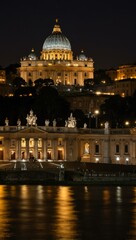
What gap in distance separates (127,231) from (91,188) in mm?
31362

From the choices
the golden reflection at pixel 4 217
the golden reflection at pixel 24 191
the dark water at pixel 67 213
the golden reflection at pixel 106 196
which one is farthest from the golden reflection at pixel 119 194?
the golden reflection at pixel 4 217

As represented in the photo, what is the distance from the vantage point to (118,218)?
73.5m

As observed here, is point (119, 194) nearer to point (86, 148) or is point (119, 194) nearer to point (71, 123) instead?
point (71, 123)

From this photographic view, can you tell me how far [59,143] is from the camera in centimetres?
13712

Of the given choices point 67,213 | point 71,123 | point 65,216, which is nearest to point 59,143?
point 71,123

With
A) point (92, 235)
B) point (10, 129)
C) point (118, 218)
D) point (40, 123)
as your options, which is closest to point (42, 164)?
point (10, 129)

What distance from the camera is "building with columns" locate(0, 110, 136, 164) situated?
134 m

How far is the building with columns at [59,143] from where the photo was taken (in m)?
134

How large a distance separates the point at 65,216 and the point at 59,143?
Result: 63.2m

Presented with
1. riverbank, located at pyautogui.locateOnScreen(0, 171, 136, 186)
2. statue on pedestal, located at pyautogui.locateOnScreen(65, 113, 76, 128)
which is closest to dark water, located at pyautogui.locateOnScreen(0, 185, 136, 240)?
riverbank, located at pyautogui.locateOnScreen(0, 171, 136, 186)

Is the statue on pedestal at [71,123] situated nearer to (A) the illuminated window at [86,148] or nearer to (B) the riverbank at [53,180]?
(A) the illuminated window at [86,148]

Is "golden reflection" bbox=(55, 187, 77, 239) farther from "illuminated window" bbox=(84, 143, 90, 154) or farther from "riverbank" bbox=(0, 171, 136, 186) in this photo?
"illuminated window" bbox=(84, 143, 90, 154)

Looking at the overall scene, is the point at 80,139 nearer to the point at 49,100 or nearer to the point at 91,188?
the point at 49,100

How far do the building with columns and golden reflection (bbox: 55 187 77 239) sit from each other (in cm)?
4044
